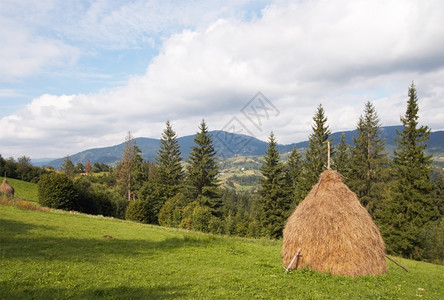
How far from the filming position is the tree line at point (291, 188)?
31.9 meters

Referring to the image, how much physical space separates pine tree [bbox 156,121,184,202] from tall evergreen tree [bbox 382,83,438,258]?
1606 inches

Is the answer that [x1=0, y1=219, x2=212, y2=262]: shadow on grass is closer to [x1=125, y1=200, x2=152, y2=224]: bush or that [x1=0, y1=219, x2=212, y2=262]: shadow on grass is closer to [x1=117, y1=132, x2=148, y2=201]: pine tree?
[x1=125, y1=200, x2=152, y2=224]: bush

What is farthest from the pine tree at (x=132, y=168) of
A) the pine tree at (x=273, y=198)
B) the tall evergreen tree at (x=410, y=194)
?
the tall evergreen tree at (x=410, y=194)

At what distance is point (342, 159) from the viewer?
154 ft

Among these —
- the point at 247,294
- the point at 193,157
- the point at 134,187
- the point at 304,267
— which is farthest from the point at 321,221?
the point at 134,187

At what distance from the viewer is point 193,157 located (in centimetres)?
5562

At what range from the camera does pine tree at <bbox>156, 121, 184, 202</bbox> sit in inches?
2352

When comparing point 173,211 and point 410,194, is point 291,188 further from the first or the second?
point 173,211

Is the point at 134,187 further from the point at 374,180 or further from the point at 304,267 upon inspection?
the point at 304,267

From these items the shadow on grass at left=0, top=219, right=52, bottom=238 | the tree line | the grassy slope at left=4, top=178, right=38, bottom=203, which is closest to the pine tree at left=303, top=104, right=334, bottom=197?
the tree line

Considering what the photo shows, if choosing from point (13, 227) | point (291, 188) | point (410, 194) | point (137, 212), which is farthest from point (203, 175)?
point (13, 227)

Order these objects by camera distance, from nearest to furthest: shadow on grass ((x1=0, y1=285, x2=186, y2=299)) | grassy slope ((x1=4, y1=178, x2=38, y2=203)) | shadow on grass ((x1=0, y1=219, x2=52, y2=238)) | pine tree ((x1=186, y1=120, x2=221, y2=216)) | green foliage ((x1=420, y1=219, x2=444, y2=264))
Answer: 1. shadow on grass ((x1=0, y1=285, x2=186, y2=299))
2. shadow on grass ((x1=0, y1=219, x2=52, y2=238))
3. green foliage ((x1=420, y1=219, x2=444, y2=264))
4. grassy slope ((x1=4, y1=178, x2=38, y2=203))
5. pine tree ((x1=186, y1=120, x2=221, y2=216))

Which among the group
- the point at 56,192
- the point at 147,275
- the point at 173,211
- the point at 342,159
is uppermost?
the point at 342,159

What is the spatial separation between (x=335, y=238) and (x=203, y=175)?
4241cm
